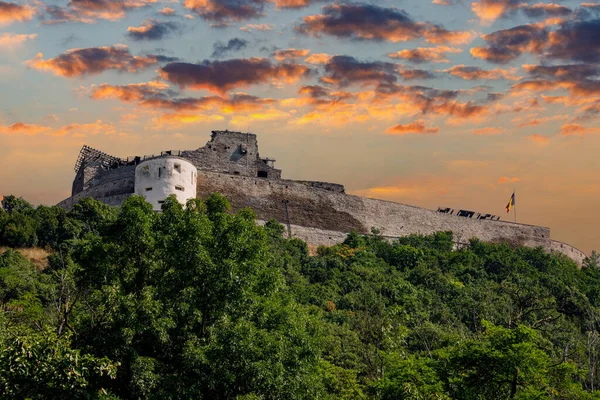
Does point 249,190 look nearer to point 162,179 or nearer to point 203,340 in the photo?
point 162,179

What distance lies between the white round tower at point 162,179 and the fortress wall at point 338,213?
2669 millimetres

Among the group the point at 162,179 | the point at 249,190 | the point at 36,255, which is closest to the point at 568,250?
the point at 249,190

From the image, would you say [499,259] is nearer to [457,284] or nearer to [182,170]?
[457,284]

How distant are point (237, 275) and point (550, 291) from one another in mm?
35168

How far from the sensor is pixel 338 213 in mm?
60906

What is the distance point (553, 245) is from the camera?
73.2 m

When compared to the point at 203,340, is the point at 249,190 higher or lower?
higher

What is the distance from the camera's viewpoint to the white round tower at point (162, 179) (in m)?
50.0

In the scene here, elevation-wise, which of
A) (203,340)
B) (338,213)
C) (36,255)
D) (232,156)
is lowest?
(203,340)

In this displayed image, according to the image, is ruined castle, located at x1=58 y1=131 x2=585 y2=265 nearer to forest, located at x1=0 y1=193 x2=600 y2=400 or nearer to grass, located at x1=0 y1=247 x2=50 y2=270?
grass, located at x1=0 y1=247 x2=50 y2=270

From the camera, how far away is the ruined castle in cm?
5109

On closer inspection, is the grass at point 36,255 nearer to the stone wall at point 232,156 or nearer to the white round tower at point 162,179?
the white round tower at point 162,179

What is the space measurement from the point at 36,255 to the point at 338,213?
72.5 feet

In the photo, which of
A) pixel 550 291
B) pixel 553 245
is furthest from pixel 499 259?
pixel 553 245
